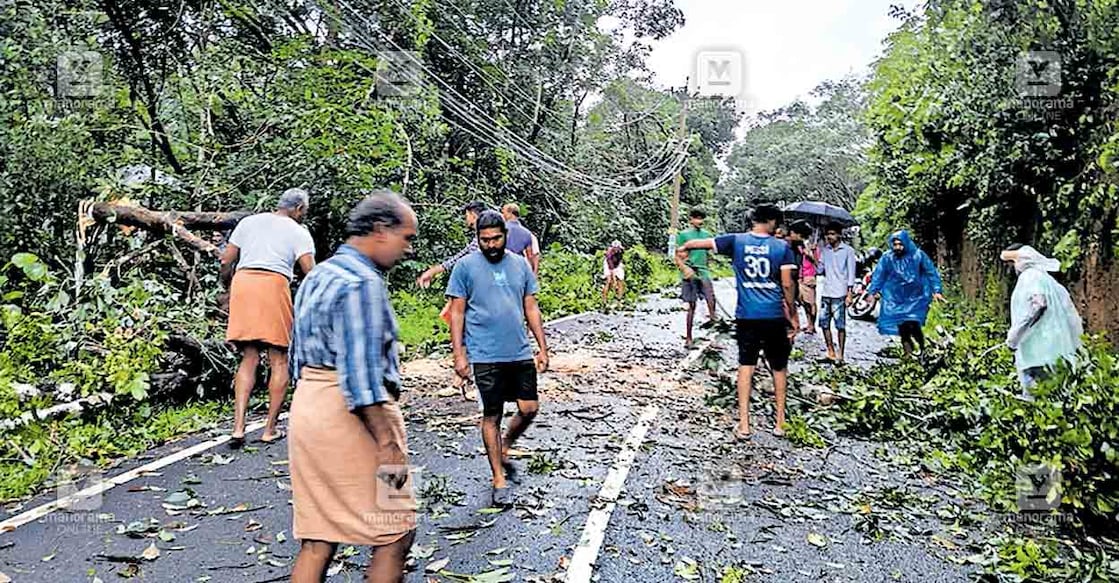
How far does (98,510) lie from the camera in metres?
5.04

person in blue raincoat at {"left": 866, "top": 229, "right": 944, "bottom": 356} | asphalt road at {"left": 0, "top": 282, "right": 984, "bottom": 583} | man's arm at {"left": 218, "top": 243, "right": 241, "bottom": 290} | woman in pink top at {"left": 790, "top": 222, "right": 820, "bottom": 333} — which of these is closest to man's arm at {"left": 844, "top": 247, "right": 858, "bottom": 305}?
person in blue raincoat at {"left": 866, "top": 229, "right": 944, "bottom": 356}

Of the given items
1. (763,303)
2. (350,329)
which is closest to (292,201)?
(350,329)

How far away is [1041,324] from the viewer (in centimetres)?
628

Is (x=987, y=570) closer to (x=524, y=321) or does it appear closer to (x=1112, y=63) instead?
(x=524, y=321)

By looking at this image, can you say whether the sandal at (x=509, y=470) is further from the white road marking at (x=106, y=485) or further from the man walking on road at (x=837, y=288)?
the man walking on road at (x=837, y=288)

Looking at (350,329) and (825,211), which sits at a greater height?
(825,211)

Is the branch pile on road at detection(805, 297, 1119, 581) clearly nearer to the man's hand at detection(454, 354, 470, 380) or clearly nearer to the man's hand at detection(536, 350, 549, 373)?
the man's hand at detection(536, 350, 549, 373)

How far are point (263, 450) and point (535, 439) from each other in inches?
83.7

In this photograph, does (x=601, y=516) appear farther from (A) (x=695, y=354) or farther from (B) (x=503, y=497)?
(A) (x=695, y=354)

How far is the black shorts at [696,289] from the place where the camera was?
11.7 metres

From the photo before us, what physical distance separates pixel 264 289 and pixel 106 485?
65.9 inches

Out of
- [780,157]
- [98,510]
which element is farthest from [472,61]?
[780,157]

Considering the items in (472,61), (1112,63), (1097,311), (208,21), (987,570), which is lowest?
(987,570)

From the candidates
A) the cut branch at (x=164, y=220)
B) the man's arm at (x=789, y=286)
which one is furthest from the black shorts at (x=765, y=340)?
the cut branch at (x=164, y=220)
